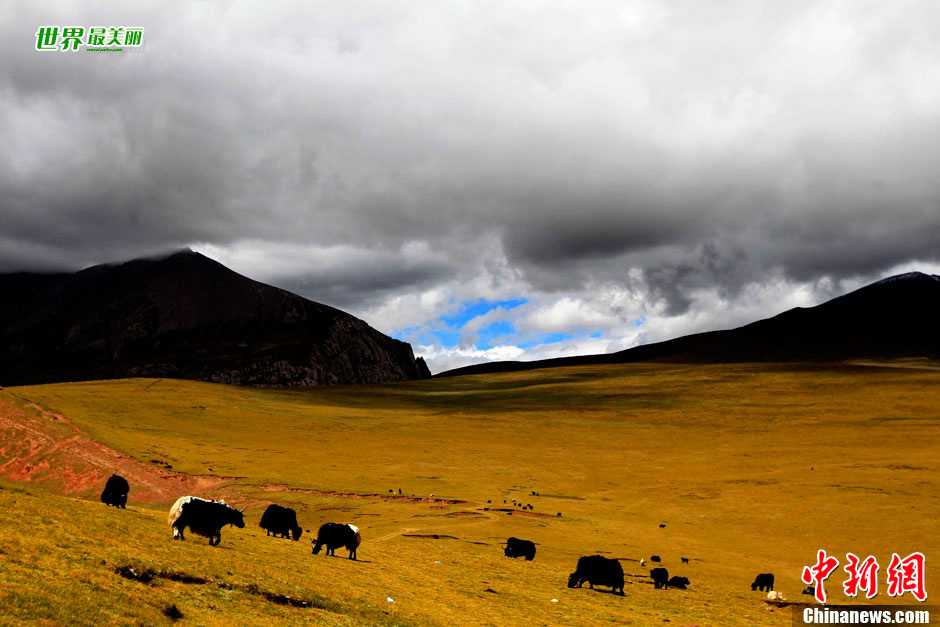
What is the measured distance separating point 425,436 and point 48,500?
92.0 meters

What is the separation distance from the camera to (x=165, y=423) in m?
106

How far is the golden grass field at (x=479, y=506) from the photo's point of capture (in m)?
17.4

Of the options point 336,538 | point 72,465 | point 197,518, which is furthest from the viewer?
point 72,465

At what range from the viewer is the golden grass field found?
17406 millimetres

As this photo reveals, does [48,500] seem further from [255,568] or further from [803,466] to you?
[803,466]

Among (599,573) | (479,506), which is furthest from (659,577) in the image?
(479,506)

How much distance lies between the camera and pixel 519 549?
3675 centimetres

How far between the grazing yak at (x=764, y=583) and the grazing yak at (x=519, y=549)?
39.1 feet

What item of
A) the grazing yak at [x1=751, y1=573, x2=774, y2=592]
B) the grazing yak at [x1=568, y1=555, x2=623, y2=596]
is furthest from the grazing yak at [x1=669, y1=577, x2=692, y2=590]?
the grazing yak at [x1=568, y1=555, x2=623, y2=596]

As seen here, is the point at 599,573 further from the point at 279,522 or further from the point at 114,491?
the point at 114,491

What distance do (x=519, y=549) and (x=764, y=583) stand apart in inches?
518

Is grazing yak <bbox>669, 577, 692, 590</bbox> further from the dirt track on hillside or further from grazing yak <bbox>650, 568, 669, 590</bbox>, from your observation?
the dirt track on hillside

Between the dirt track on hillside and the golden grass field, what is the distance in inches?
57.5

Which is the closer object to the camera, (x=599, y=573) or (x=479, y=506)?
(x=599, y=573)
